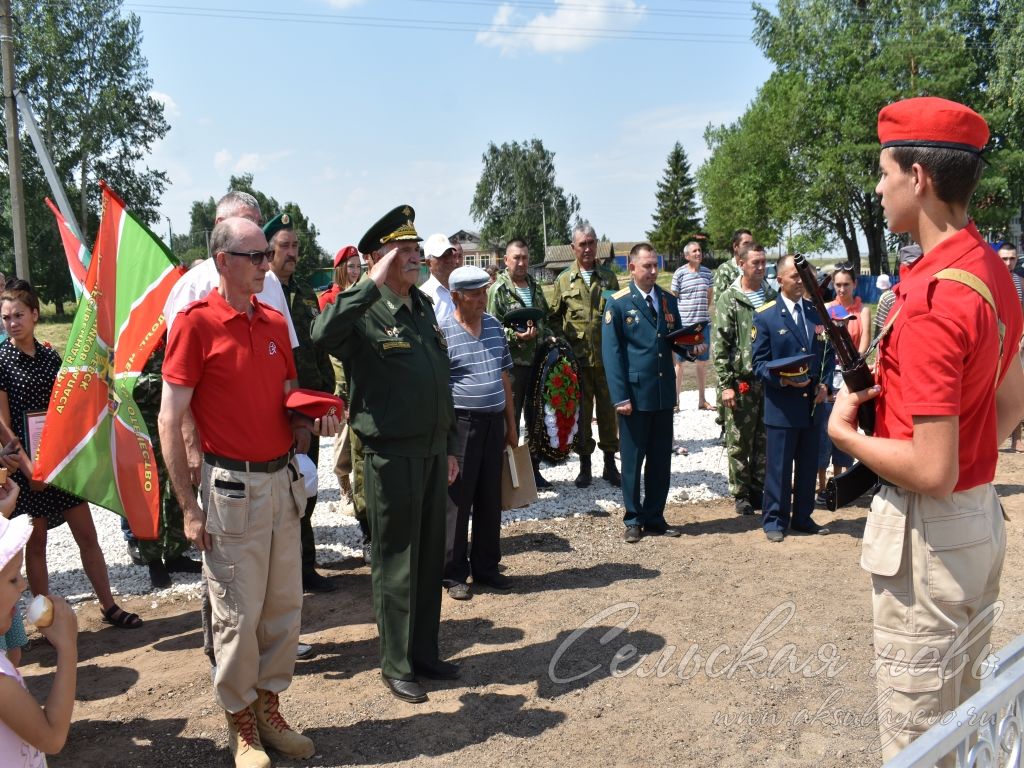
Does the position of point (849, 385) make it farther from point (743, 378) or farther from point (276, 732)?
point (743, 378)

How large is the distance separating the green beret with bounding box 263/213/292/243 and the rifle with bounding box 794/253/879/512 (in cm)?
362

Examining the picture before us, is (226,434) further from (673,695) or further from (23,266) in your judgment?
(23,266)

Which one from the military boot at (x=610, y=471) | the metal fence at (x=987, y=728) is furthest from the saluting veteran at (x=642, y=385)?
the metal fence at (x=987, y=728)

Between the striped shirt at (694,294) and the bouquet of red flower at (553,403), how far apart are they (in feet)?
12.1

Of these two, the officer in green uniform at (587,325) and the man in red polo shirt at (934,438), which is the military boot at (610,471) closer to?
the officer in green uniform at (587,325)

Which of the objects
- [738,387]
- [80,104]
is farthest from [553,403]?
[80,104]

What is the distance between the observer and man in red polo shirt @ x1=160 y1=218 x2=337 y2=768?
135 inches

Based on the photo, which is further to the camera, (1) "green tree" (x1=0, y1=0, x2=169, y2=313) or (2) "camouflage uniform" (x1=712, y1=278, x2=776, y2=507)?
(1) "green tree" (x1=0, y1=0, x2=169, y2=313)

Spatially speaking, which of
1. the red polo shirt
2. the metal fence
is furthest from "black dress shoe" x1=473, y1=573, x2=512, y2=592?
the metal fence

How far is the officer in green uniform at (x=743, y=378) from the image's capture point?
7062 millimetres

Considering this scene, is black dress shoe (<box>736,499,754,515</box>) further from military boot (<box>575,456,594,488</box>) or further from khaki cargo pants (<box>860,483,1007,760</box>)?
khaki cargo pants (<box>860,483,1007,760</box>)

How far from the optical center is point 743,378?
721 cm

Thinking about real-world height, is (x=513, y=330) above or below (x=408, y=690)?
above

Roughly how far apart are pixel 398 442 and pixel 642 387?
2.94 m
